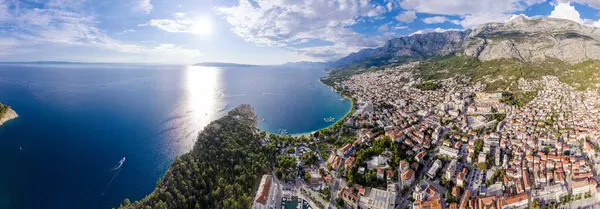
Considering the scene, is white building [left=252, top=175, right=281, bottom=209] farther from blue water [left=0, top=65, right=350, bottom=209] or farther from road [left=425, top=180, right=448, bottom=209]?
road [left=425, top=180, right=448, bottom=209]

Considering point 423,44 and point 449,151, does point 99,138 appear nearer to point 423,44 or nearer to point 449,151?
point 449,151

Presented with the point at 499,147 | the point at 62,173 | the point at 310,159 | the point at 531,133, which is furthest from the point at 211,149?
the point at 531,133

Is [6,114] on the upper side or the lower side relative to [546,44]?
lower

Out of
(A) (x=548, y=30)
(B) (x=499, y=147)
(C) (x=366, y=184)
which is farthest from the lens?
(A) (x=548, y=30)

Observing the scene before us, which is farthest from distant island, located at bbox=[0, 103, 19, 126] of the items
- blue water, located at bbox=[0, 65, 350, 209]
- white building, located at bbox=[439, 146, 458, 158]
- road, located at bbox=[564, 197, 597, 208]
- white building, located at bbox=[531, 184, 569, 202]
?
road, located at bbox=[564, 197, 597, 208]

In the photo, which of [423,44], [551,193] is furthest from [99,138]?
[423,44]

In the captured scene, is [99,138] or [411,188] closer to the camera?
[411,188]

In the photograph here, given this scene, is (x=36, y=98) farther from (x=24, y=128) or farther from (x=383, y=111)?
(x=383, y=111)
